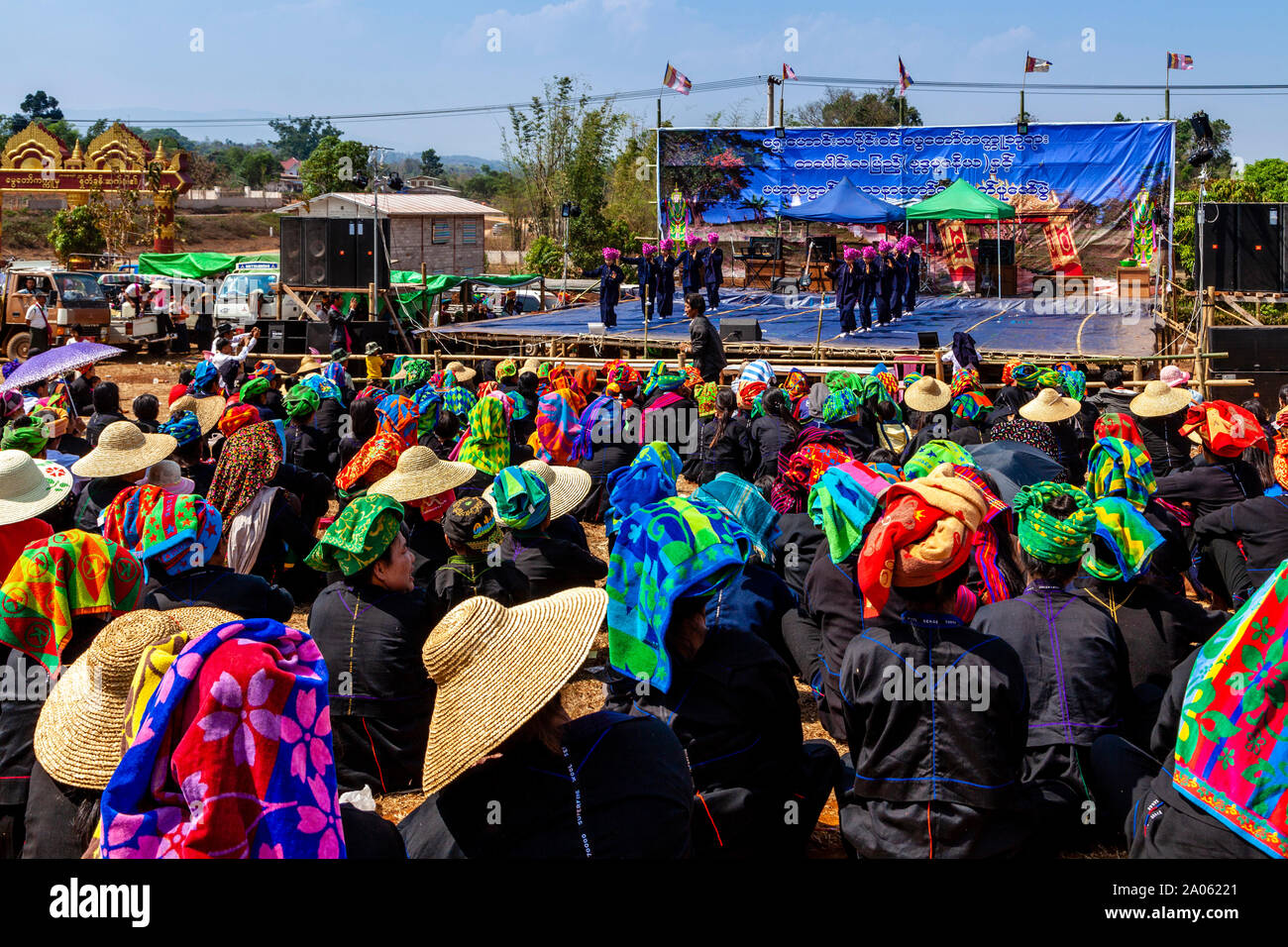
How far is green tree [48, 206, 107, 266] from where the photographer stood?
40.2m

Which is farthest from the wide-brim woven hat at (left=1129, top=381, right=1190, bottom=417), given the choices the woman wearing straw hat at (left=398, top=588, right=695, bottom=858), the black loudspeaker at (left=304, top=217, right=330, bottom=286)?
the black loudspeaker at (left=304, top=217, right=330, bottom=286)

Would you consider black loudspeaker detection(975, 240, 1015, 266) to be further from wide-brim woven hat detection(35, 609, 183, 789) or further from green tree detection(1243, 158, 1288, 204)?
wide-brim woven hat detection(35, 609, 183, 789)

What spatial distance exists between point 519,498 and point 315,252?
19436 millimetres

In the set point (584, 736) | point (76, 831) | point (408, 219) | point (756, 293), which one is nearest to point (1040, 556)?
point (584, 736)

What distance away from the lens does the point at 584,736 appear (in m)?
2.81

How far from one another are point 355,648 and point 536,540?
162 cm

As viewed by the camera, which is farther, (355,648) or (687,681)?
(355,648)

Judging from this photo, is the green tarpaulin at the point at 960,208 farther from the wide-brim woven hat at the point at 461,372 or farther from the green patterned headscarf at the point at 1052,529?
the green patterned headscarf at the point at 1052,529

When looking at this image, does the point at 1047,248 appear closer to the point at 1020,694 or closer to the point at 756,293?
the point at 756,293

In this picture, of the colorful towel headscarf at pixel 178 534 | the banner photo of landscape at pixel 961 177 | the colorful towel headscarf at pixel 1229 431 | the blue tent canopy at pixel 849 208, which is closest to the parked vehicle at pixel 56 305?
the banner photo of landscape at pixel 961 177

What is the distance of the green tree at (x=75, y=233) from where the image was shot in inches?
1582

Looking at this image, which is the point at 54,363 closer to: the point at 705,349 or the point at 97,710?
the point at 705,349

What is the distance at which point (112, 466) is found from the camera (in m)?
A: 6.81
